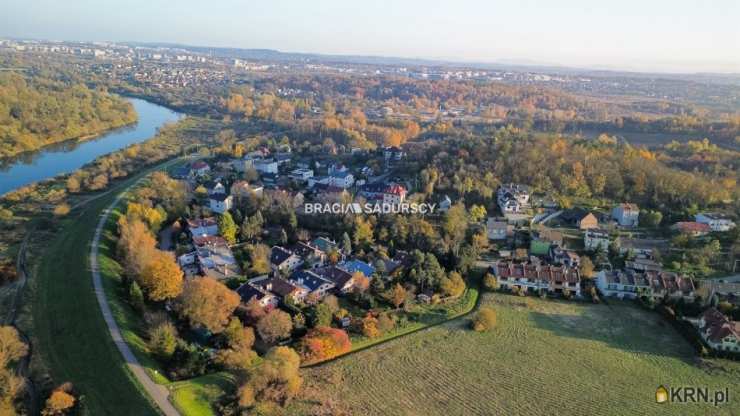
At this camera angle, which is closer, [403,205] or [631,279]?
Answer: [631,279]

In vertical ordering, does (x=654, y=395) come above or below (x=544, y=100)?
below

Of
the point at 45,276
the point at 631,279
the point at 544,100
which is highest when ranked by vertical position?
the point at 544,100

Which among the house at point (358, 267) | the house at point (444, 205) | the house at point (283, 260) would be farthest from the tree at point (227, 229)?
the house at point (444, 205)

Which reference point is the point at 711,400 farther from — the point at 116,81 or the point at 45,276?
the point at 116,81

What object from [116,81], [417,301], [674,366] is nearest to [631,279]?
[674,366]

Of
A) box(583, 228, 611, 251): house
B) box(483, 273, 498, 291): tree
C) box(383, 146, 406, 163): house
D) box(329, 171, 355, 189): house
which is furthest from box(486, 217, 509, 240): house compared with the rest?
box(383, 146, 406, 163): house

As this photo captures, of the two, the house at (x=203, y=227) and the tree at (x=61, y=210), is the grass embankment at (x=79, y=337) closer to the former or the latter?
the house at (x=203, y=227)

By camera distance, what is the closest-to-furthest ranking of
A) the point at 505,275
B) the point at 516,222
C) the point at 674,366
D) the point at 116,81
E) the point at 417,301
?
1. the point at 674,366
2. the point at 417,301
3. the point at 505,275
4. the point at 516,222
5. the point at 116,81
